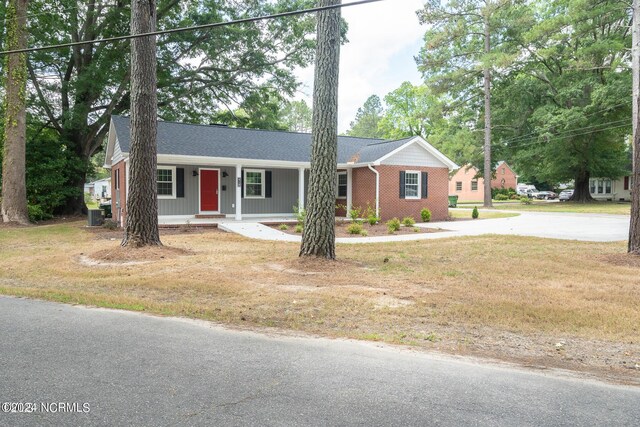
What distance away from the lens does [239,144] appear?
19516mm

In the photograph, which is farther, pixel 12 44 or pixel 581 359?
pixel 12 44

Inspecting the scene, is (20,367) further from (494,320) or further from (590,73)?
(590,73)

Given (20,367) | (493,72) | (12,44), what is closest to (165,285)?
(20,367)

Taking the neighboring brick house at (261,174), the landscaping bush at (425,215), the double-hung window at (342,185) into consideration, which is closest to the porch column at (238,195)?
the neighboring brick house at (261,174)

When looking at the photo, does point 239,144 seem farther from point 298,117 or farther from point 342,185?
point 298,117

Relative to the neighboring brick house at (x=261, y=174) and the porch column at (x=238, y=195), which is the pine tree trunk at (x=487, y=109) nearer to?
the neighboring brick house at (x=261, y=174)

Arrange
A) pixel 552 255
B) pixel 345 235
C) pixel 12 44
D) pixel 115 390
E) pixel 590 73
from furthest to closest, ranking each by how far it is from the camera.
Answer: pixel 590 73 < pixel 12 44 < pixel 345 235 < pixel 552 255 < pixel 115 390

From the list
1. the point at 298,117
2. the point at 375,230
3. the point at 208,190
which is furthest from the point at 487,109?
the point at 298,117

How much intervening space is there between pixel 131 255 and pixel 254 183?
10750 millimetres

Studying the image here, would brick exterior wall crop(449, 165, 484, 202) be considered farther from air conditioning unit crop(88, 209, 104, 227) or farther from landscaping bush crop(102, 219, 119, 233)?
air conditioning unit crop(88, 209, 104, 227)

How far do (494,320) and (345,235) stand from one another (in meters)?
9.38

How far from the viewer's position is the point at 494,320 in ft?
16.5

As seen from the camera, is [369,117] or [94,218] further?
[369,117]

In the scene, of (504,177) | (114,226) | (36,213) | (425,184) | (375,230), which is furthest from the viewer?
(504,177)
